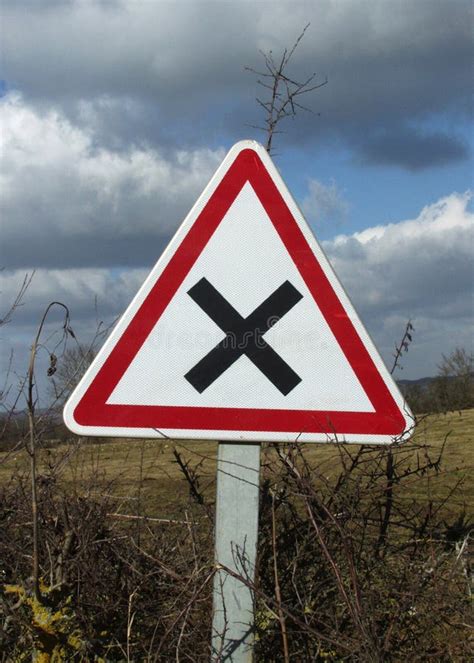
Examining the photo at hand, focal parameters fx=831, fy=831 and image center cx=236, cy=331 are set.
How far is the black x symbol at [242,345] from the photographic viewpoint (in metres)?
2.51

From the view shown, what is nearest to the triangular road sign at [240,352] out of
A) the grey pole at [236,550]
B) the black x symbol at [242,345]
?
the black x symbol at [242,345]

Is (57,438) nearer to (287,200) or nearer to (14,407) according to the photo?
(14,407)

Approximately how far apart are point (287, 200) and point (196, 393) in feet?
2.25

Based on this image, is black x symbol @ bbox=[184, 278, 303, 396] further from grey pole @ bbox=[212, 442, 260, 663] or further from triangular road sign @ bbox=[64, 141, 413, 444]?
grey pole @ bbox=[212, 442, 260, 663]

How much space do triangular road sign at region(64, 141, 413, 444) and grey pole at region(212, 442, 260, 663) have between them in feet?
0.42

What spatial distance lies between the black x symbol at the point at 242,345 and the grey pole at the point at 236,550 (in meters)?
0.27

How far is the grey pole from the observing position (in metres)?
2.42

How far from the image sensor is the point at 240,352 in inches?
99.0

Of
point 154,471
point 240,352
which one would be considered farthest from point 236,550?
point 154,471

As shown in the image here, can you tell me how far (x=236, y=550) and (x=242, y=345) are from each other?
1.99ft

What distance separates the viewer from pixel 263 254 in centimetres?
260

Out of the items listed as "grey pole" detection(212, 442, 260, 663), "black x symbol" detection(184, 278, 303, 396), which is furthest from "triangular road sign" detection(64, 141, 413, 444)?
"grey pole" detection(212, 442, 260, 663)

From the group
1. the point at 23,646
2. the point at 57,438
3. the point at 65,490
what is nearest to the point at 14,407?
the point at 57,438

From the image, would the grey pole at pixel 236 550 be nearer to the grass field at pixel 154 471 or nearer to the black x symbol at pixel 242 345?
the grass field at pixel 154 471
